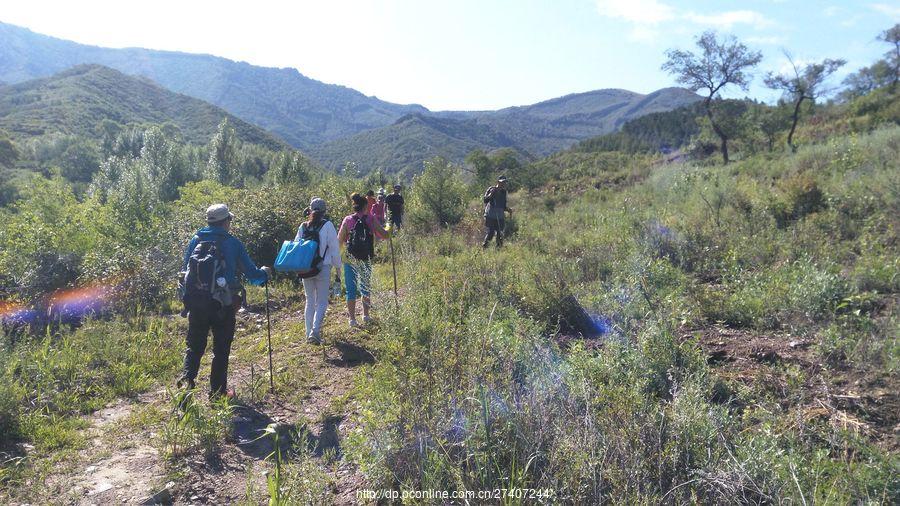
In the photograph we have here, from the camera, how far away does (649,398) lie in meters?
3.26

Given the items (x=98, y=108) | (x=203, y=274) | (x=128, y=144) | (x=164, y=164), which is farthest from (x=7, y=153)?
(x=203, y=274)

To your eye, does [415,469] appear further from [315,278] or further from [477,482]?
[315,278]

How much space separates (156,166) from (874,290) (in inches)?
2072

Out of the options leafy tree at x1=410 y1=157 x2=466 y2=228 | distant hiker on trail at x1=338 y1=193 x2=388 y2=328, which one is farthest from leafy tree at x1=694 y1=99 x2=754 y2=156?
distant hiker on trail at x1=338 y1=193 x2=388 y2=328

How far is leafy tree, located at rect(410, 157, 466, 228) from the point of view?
14164mm

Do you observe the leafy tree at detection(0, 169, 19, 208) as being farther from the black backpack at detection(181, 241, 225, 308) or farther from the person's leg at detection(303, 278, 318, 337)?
the black backpack at detection(181, 241, 225, 308)

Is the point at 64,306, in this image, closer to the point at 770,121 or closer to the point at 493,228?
the point at 493,228

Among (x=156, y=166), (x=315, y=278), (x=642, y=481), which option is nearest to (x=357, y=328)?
(x=315, y=278)

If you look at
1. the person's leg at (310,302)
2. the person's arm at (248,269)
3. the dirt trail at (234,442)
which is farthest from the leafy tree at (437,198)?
the person's arm at (248,269)

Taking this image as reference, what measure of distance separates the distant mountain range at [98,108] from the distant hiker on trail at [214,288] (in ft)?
363

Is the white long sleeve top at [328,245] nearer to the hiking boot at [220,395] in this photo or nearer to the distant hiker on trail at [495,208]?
the hiking boot at [220,395]

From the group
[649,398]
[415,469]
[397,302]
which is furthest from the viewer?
[397,302]

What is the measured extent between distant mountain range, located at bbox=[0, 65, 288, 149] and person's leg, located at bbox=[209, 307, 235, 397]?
111 metres

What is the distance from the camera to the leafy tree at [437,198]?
46.5ft
